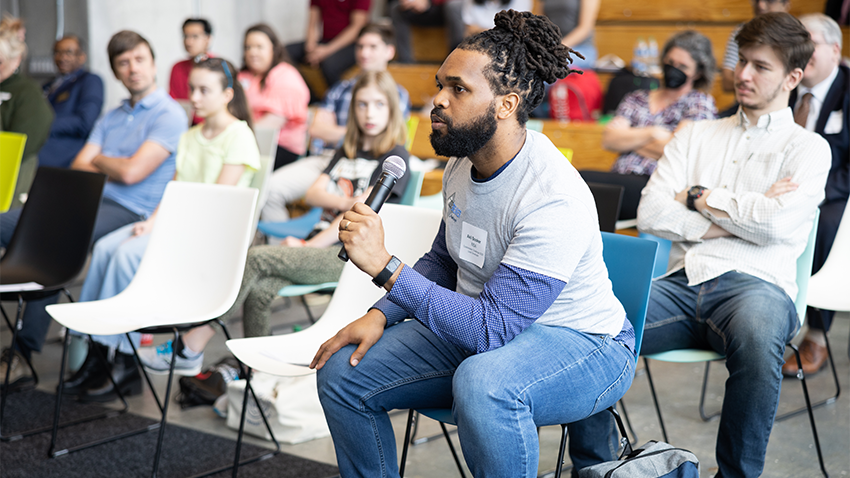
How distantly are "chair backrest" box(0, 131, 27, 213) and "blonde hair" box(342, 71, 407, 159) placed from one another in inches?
62.0

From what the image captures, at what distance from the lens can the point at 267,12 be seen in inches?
281

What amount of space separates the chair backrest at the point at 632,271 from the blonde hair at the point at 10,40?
4223 mm

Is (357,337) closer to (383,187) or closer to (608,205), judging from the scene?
(383,187)

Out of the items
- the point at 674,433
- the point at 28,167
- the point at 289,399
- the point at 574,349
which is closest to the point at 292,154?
the point at 28,167

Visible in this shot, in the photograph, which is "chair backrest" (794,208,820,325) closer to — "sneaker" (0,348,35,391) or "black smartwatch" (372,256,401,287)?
"black smartwatch" (372,256,401,287)

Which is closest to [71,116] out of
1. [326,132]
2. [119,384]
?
[326,132]

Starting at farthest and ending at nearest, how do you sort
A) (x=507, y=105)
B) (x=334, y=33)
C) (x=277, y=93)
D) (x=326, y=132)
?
(x=334, y=33), (x=277, y=93), (x=326, y=132), (x=507, y=105)

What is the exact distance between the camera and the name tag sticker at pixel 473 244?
1.58m

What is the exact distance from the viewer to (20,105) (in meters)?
4.47

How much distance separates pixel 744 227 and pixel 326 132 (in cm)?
278

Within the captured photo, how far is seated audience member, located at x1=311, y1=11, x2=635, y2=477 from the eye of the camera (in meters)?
1.43

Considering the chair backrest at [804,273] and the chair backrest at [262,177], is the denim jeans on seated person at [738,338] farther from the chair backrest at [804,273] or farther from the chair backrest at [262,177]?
the chair backrest at [262,177]

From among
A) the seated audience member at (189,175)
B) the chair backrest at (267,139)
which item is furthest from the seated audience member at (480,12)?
the seated audience member at (189,175)

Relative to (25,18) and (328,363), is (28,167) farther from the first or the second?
(328,363)
